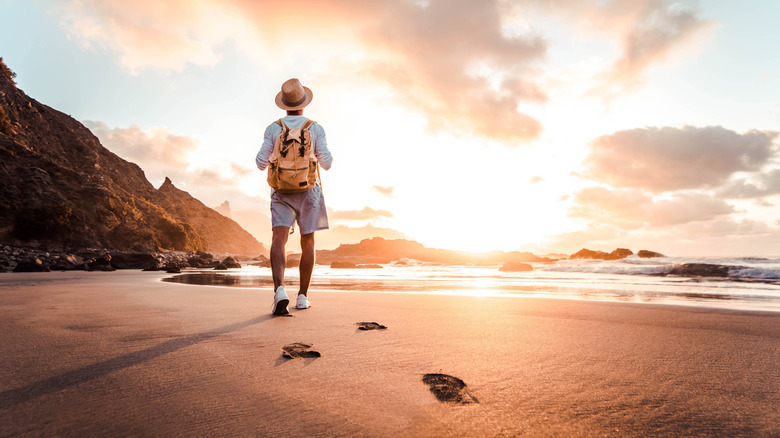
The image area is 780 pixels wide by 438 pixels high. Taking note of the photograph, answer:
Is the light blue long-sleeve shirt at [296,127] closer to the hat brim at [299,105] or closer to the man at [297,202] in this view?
the man at [297,202]

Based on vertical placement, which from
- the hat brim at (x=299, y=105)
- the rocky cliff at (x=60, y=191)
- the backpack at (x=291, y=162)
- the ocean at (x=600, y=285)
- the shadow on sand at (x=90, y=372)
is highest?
the rocky cliff at (x=60, y=191)

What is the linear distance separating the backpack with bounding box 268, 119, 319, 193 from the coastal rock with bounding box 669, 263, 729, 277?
16020mm

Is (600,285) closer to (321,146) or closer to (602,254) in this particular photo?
(321,146)

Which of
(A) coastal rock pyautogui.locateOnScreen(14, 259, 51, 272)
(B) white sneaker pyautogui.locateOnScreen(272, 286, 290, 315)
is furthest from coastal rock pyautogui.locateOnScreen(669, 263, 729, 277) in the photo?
(A) coastal rock pyautogui.locateOnScreen(14, 259, 51, 272)

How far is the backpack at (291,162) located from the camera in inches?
139

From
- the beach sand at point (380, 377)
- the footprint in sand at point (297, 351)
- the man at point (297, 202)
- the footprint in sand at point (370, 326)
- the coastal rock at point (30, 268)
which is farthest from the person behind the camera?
the coastal rock at point (30, 268)

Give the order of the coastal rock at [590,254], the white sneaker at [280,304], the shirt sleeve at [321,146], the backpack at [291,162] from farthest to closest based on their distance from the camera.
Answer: the coastal rock at [590,254]
the shirt sleeve at [321,146]
the backpack at [291,162]
the white sneaker at [280,304]

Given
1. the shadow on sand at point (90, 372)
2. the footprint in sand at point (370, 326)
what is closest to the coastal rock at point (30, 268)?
the shadow on sand at point (90, 372)

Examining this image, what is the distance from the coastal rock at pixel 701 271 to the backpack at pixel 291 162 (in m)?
16.0

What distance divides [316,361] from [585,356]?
1296 mm

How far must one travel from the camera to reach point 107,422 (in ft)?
3.17

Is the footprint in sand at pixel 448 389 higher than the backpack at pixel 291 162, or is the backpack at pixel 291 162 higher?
the backpack at pixel 291 162

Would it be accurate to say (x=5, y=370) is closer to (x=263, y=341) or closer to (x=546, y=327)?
(x=263, y=341)

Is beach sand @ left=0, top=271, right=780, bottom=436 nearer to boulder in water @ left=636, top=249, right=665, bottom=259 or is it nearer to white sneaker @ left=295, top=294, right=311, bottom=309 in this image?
white sneaker @ left=295, top=294, right=311, bottom=309
